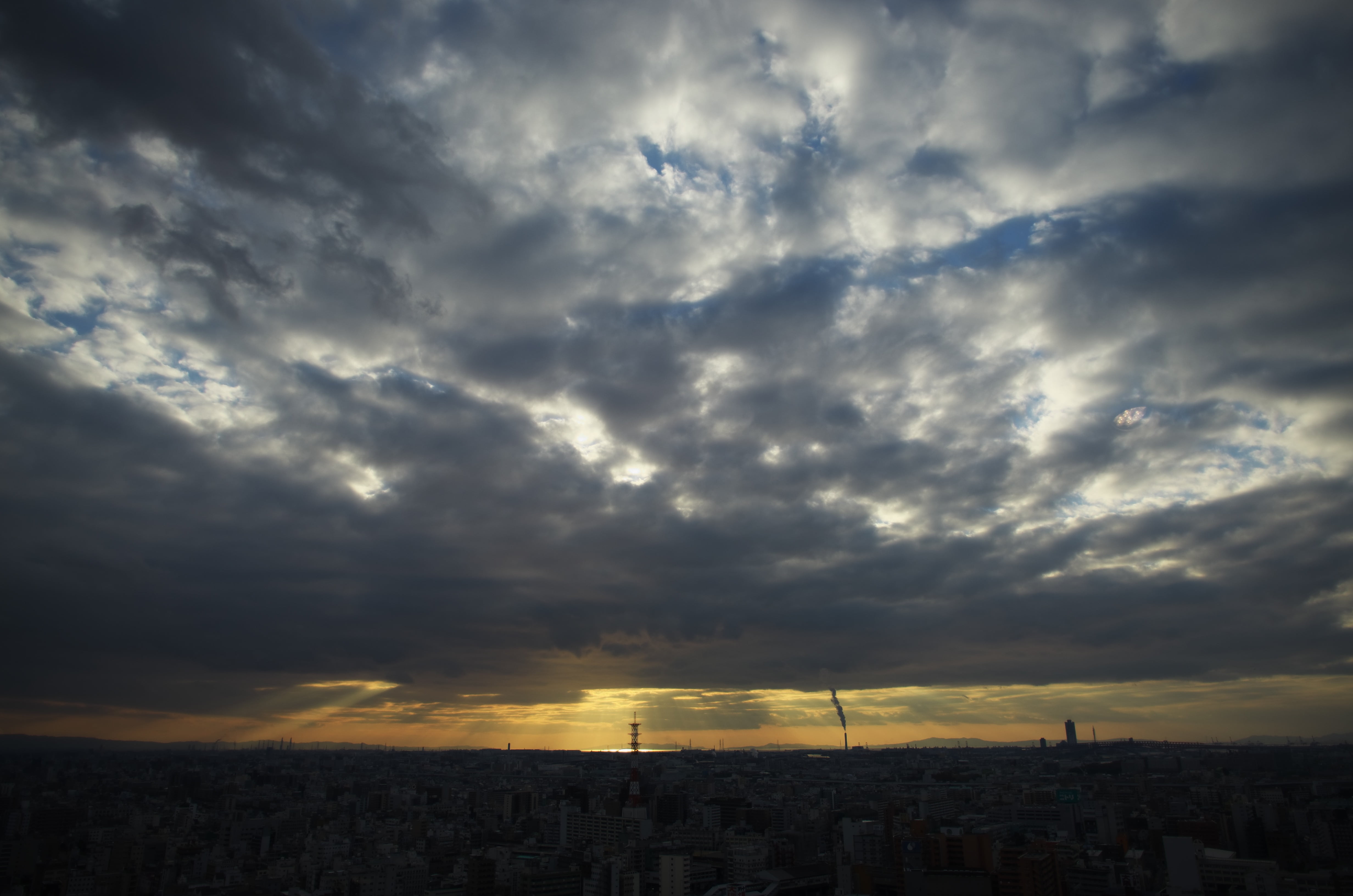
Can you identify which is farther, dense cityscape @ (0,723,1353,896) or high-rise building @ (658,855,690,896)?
high-rise building @ (658,855,690,896)

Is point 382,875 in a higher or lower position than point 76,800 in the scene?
lower

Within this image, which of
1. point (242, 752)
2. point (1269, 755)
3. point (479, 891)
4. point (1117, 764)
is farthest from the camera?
point (242, 752)

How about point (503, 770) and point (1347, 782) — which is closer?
point (1347, 782)

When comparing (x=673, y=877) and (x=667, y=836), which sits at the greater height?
(x=673, y=877)

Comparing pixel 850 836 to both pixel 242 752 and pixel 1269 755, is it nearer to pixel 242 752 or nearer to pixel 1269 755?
pixel 1269 755

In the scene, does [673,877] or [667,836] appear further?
[667,836]

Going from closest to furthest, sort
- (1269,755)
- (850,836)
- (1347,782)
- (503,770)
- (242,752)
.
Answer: (1347,782) → (850,836) → (1269,755) → (242,752) → (503,770)

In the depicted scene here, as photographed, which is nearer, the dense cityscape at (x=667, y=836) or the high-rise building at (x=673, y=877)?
the dense cityscape at (x=667, y=836)

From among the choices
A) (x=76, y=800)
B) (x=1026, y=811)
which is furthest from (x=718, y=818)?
(x=76, y=800)
